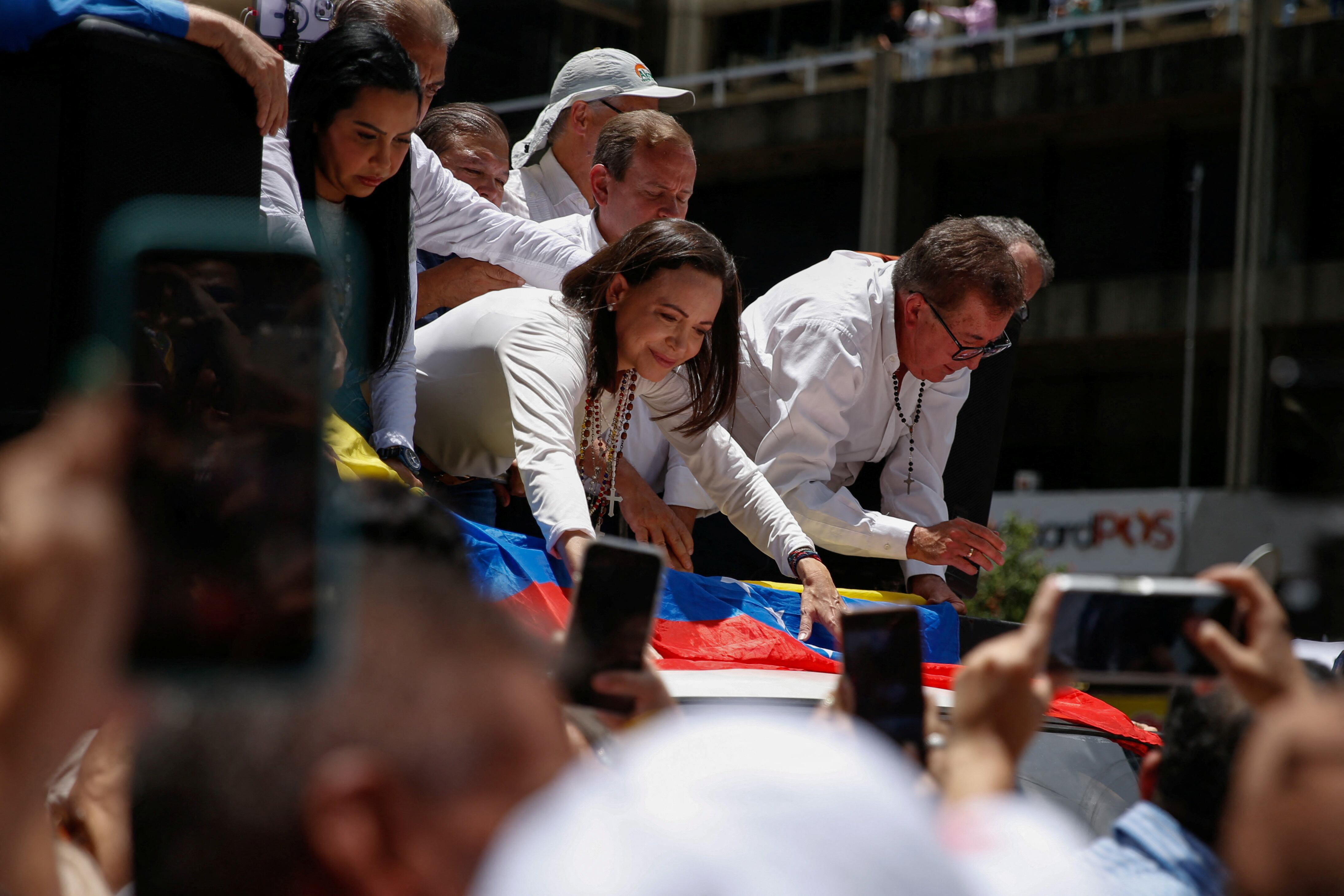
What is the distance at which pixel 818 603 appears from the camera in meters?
2.88

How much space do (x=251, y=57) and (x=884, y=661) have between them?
154cm

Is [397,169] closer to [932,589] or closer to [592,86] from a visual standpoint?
[592,86]

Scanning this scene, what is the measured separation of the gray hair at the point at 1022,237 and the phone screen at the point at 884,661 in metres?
3.03

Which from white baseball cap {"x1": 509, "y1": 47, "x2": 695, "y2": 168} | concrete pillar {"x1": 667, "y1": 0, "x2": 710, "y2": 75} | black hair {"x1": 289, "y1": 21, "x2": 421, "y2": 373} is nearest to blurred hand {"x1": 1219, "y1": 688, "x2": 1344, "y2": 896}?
black hair {"x1": 289, "y1": 21, "x2": 421, "y2": 373}

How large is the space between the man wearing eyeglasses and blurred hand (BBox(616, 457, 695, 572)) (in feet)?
1.62

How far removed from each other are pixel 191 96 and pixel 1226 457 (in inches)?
581

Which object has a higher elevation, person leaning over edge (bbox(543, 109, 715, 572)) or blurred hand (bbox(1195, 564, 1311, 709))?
person leaning over edge (bbox(543, 109, 715, 572))

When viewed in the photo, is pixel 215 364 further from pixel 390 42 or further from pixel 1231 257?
pixel 1231 257

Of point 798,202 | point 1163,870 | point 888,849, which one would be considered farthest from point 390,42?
point 798,202

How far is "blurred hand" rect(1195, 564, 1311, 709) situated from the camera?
1273 millimetres

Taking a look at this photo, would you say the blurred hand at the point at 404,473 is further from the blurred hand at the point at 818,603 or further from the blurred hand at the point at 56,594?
the blurred hand at the point at 56,594

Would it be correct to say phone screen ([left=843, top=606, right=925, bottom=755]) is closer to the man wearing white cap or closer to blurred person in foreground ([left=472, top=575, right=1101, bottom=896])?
blurred person in foreground ([left=472, top=575, right=1101, bottom=896])

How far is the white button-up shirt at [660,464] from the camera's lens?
343 centimetres

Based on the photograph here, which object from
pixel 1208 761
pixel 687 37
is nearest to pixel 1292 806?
pixel 1208 761
